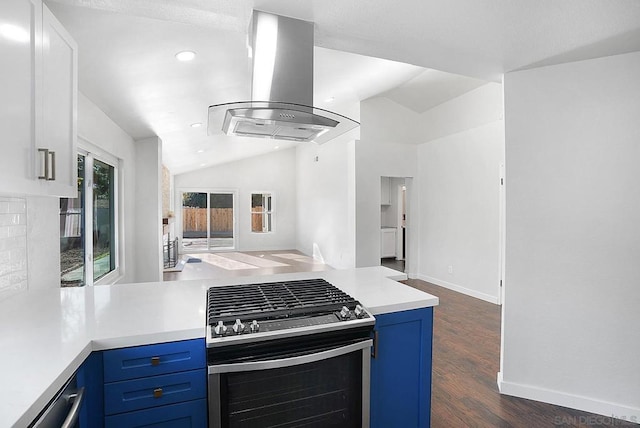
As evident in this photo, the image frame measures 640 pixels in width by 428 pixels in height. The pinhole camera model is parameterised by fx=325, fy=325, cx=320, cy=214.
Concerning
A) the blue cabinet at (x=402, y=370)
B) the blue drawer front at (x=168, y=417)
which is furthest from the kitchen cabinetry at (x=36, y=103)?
the blue cabinet at (x=402, y=370)

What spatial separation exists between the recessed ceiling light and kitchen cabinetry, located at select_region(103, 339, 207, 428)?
6.70 feet

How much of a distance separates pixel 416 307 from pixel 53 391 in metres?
1.46

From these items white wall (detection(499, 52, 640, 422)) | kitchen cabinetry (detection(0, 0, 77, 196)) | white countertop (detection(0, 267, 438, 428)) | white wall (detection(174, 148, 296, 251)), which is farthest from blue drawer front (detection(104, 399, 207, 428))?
white wall (detection(174, 148, 296, 251))

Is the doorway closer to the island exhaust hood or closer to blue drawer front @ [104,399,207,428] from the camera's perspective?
the island exhaust hood

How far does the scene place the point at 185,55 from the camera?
→ 2393mm

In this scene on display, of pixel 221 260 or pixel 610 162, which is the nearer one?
pixel 610 162

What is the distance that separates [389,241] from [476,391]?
609cm

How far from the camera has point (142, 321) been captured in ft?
4.39

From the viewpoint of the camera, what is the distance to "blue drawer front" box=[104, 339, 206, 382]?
1.19 meters

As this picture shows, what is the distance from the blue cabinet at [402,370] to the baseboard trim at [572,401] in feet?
3.49

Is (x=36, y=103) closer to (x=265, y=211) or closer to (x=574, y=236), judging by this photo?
(x=574, y=236)

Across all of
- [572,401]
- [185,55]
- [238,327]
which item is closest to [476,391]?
[572,401]

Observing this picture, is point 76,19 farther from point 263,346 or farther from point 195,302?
point 263,346

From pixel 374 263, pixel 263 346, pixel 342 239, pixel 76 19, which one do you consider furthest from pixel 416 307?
pixel 342 239
